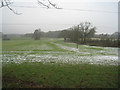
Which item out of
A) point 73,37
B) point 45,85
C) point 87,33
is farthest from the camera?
point 87,33

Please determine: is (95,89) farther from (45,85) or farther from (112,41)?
(112,41)

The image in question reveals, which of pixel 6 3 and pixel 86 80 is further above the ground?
pixel 6 3

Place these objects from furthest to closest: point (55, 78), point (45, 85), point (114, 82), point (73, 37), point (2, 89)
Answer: point (73, 37) < point (55, 78) < point (114, 82) < point (45, 85) < point (2, 89)

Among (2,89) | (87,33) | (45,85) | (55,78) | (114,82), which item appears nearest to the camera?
(2,89)

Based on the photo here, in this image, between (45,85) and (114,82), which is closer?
(45,85)

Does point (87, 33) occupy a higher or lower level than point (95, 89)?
higher

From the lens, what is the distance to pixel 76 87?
125 inches

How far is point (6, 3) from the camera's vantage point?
3.44 m

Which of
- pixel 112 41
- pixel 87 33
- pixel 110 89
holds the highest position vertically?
pixel 87 33

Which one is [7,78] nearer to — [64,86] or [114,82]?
[64,86]

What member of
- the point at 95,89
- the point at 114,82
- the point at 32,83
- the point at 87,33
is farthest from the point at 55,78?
the point at 87,33

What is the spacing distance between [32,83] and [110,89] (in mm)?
2795

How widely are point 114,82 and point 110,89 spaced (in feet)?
1.81

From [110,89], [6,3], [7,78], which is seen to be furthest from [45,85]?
[6,3]
